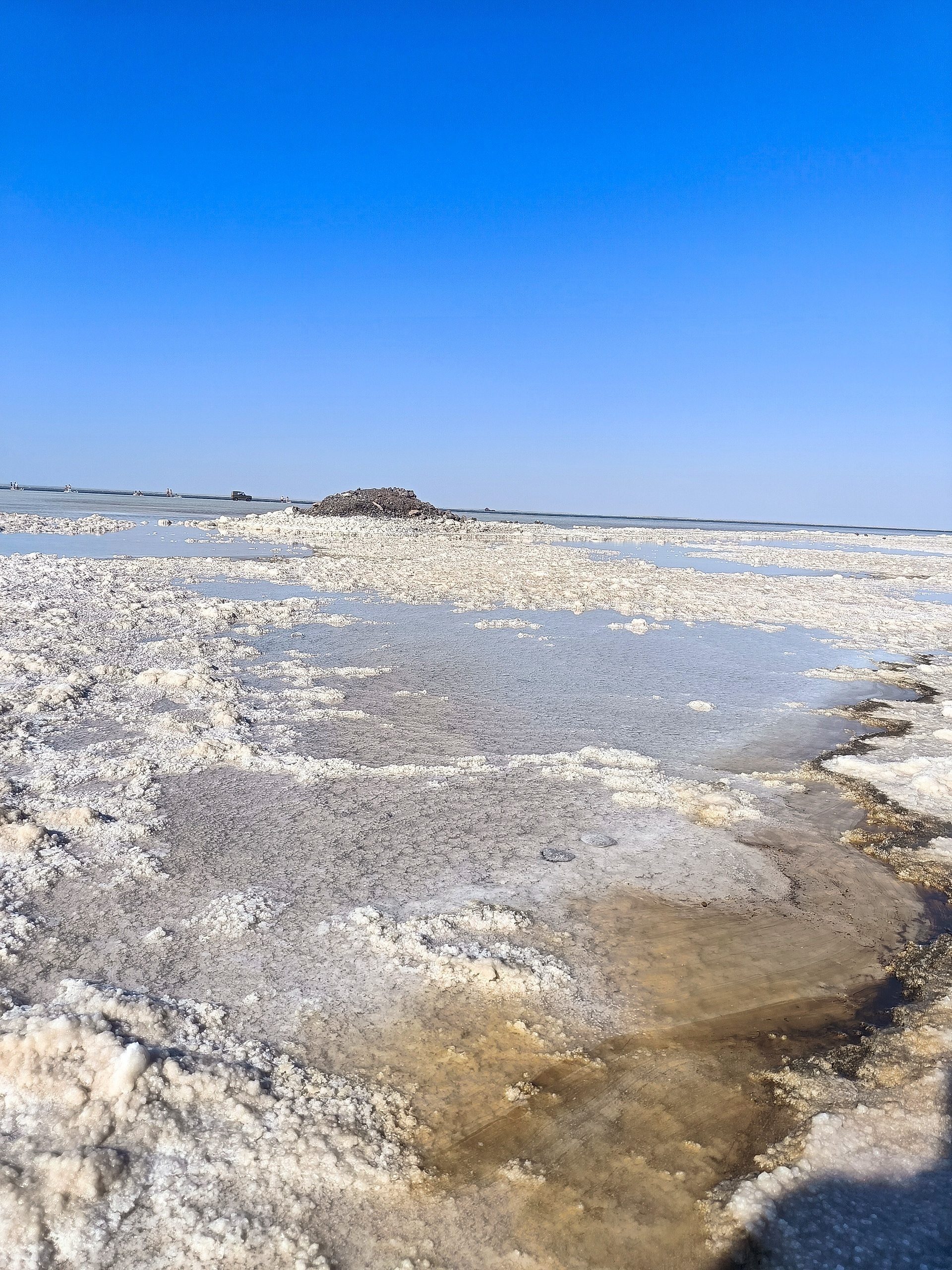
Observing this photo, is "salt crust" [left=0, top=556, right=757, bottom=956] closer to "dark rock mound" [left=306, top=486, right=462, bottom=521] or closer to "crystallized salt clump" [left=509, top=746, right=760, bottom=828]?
"crystallized salt clump" [left=509, top=746, right=760, bottom=828]

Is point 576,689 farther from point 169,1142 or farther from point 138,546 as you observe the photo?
point 138,546

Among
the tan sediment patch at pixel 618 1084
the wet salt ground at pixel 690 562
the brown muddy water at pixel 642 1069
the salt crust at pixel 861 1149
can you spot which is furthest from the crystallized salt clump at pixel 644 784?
the wet salt ground at pixel 690 562

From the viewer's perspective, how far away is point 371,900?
237 centimetres

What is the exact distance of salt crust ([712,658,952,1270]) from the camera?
1327mm

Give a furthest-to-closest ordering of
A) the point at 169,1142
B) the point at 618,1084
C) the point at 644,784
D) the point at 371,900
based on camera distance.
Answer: the point at 644,784, the point at 371,900, the point at 618,1084, the point at 169,1142

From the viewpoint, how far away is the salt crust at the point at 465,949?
199cm

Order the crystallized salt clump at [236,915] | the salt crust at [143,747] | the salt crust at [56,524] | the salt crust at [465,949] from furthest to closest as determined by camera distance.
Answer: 1. the salt crust at [56,524]
2. the salt crust at [143,747]
3. the crystallized salt clump at [236,915]
4. the salt crust at [465,949]

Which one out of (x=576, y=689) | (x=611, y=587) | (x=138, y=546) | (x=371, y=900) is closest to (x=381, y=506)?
(x=138, y=546)

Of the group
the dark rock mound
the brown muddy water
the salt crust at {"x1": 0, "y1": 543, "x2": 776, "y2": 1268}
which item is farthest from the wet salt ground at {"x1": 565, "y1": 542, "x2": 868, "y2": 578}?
the brown muddy water

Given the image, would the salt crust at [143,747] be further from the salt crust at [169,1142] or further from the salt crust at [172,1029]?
the salt crust at [169,1142]

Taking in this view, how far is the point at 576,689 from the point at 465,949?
3.15 meters

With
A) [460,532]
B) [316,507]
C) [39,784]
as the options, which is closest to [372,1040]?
[39,784]

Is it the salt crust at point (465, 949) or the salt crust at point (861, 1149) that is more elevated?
the salt crust at point (465, 949)

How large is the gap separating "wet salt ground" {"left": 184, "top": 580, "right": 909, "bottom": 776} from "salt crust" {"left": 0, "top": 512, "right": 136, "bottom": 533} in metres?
14.6
